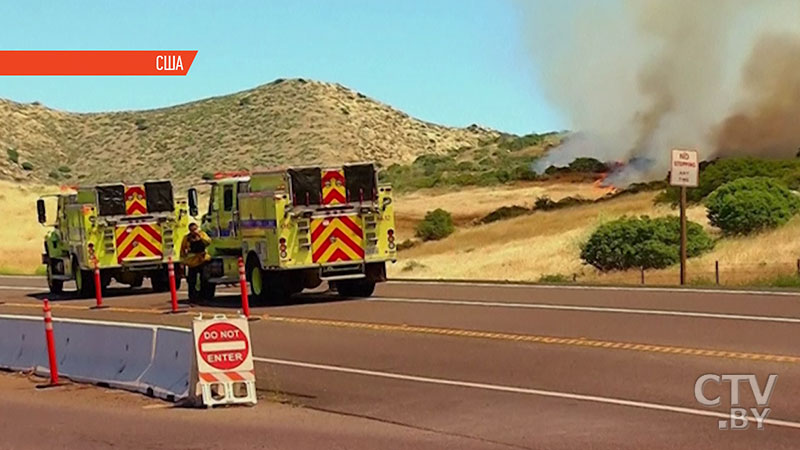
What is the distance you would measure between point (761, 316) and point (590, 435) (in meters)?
8.50

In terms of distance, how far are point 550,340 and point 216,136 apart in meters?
109

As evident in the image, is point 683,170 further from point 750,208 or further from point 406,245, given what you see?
point 406,245

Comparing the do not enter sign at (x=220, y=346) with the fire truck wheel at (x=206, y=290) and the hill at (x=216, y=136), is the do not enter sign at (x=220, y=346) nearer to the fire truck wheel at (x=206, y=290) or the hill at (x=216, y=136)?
the fire truck wheel at (x=206, y=290)

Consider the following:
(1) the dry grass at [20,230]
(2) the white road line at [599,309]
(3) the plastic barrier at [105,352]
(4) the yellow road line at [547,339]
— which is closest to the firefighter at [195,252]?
(2) the white road line at [599,309]

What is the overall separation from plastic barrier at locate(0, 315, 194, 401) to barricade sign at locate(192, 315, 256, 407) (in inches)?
13.4

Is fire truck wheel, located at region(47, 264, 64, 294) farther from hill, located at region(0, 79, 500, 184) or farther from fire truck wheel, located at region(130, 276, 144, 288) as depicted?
hill, located at region(0, 79, 500, 184)

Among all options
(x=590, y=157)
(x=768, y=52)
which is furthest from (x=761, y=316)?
(x=590, y=157)

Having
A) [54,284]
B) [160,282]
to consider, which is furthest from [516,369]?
[54,284]

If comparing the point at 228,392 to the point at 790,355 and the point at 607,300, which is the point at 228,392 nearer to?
the point at 790,355

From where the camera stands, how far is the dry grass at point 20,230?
208 ft

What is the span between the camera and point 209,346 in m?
Result: 13.8

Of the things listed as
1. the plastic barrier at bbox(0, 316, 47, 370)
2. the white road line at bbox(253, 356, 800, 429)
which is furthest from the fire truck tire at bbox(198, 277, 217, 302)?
the white road line at bbox(253, 356, 800, 429)

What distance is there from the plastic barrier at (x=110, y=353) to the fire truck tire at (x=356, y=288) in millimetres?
7862

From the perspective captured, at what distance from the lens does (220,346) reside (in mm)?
13859
